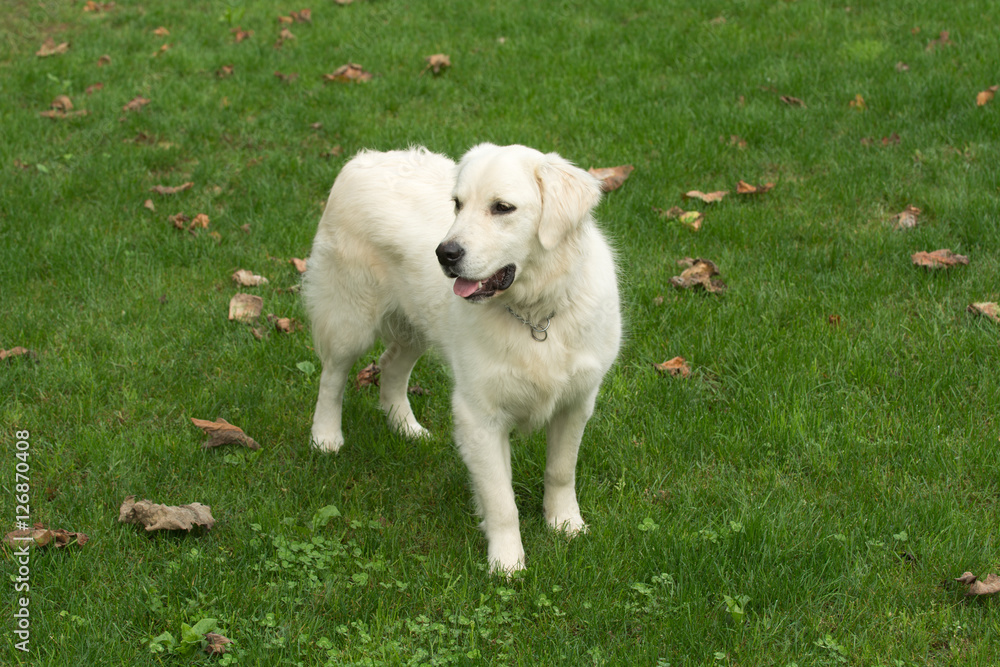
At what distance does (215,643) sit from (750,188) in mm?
4077

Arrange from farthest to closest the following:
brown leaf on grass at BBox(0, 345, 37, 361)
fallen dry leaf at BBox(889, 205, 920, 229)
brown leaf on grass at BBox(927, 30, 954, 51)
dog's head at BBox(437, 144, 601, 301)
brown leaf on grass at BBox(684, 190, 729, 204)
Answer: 1. brown leaf on grass at BBox(927, 30, 954, 51)
2. brown leaf on grass at BBox(684, 190, 729, 204)
3. fallen dry leaf at BBox(889, 205, 920, 229)
4. brown leaf on grass at BBox(0, 345, 37, 361)
5. dog's head at BBox(437, 144, 601, 301)

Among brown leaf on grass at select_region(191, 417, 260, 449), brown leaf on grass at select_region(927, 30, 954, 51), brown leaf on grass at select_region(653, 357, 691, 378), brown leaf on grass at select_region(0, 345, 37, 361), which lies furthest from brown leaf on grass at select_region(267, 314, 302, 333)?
brown leaf on grass at select_region(927, 30, 954, 51)

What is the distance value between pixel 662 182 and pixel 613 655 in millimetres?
3611

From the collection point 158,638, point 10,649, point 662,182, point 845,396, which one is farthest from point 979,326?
point 10,649

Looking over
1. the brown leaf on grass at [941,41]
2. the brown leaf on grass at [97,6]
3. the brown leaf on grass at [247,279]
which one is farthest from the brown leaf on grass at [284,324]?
the brown leaf on grass at [97,6]

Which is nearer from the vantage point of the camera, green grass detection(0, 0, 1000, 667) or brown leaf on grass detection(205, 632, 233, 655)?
brown leaf on grass detection(205, 632, 233, 655)

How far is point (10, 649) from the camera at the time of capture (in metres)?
2.73

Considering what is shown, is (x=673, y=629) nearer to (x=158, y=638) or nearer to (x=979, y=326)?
(x=158, y=638)

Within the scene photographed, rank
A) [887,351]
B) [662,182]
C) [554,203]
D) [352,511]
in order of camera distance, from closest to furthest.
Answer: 1. [554,203]
2. [352,511]
3. [887,351]
4. [662,182]

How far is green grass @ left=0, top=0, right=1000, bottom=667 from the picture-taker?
2877 millimetres

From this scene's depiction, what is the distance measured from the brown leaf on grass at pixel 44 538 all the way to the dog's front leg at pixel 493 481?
Result: 1.42 m

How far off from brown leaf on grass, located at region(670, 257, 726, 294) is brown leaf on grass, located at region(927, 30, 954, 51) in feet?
11.2

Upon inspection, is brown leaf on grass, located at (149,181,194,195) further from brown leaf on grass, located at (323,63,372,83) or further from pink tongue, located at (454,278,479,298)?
pink tongue, located at (454,278,479,298)

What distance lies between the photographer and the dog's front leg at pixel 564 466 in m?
3.31
